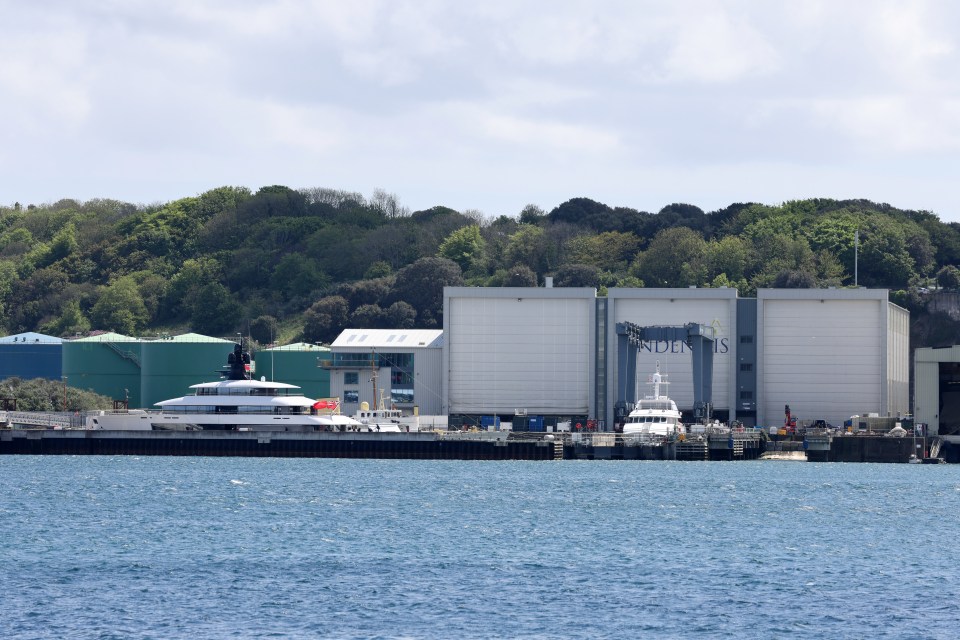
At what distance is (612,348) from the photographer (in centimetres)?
11100

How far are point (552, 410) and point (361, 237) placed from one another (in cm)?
7751

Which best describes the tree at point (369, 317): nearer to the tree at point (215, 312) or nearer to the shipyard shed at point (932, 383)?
the tree at point (215, 312)

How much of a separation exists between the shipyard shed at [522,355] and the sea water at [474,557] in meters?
30.9

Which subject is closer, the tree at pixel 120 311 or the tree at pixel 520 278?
the tree at pixel 520 278

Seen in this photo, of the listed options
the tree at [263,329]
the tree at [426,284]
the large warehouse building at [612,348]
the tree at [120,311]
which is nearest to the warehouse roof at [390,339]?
the large warehouse building at [612,348]

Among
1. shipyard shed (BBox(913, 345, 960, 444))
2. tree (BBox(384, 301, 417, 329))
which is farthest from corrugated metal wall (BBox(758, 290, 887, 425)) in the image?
tree (BBox(384, 301, 417, 329))

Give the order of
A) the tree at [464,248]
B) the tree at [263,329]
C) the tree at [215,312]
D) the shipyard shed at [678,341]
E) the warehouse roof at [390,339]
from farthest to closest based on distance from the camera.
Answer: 1. the tree at [464,248]
2. the tree at [215,312]
3. the tree at [263,329]
4. the warehouse roof at [390,339]
5. the shipyard shed at [678,341]

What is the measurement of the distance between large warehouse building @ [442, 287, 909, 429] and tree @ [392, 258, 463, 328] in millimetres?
47111

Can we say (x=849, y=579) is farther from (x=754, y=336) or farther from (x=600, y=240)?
(x=600, y=240)

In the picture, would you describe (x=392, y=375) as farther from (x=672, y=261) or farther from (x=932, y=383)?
(x=672, y=261)

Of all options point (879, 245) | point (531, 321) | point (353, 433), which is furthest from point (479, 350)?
point (879, 245)

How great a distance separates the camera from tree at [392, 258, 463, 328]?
16000cm

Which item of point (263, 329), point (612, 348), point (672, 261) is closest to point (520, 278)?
point (672, 261)

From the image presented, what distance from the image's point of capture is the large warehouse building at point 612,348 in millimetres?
110250
